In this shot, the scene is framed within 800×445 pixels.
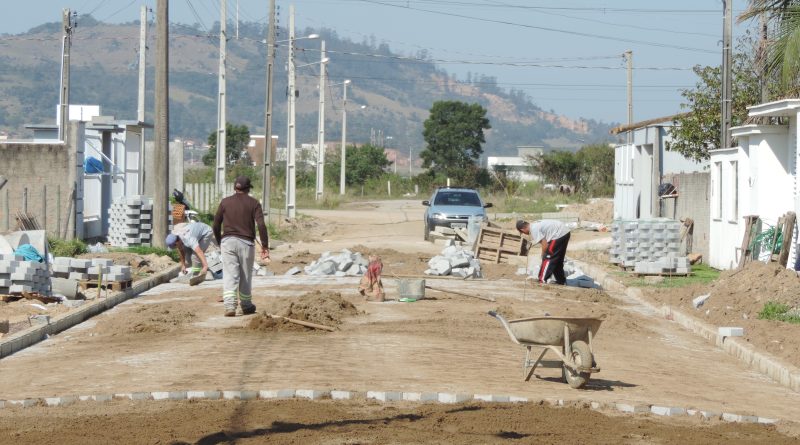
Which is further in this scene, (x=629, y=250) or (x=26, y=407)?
(x=629, y=250)

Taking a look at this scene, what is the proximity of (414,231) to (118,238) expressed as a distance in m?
17.3

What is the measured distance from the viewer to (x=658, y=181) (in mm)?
36562

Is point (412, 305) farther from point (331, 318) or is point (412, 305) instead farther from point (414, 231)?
point (414, 231)

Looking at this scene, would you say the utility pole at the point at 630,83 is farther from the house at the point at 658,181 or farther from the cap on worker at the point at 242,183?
the cap on worker at the point at 242,183

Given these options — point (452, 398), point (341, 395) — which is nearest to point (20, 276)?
point (341, 395)

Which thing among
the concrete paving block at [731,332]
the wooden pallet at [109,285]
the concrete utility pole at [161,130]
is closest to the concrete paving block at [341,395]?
the concrete paving block at [731,332]

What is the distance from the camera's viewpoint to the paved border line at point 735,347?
13.6 metres

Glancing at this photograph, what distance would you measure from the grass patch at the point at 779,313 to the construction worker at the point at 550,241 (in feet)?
17.2

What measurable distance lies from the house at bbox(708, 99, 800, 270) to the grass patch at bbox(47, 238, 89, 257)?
13.8 m

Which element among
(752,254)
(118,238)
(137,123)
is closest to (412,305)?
(752,254)

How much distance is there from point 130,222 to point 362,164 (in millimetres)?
91758

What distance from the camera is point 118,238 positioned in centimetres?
3053

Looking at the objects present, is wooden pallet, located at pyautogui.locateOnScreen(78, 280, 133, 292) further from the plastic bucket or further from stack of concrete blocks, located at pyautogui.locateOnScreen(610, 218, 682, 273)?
stack of concrete blocks, located at pyautogui.locateOnScreen(610, 218, 682, 273)

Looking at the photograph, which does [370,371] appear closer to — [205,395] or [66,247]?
[205,395]
